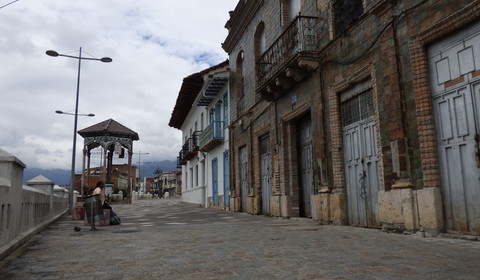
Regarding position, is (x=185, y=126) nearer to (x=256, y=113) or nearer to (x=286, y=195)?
(x=256, y=113)

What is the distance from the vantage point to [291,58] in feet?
34.7

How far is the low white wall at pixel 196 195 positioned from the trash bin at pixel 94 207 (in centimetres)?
1470

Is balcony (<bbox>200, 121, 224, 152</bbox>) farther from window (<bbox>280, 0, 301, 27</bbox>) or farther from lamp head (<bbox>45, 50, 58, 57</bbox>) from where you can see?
window (<bbox>280, 0, 301, 27</bbox>)

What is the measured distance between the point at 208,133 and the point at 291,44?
11.1 metres

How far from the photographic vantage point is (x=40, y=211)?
389 inches

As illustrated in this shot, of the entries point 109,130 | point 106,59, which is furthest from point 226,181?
point 109,130

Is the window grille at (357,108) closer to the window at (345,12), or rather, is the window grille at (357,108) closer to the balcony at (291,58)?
the balcony at (291,58)

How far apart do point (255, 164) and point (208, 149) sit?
8.09m

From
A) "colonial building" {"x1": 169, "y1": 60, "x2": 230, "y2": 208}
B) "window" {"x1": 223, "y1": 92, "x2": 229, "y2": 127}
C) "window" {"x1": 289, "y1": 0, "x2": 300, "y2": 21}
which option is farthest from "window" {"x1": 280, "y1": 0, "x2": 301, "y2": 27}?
"window" {"x1": 223, "y1": 92, "x2": 229, "y2": 127}

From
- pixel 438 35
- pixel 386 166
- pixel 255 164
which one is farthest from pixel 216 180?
pixel 438 35

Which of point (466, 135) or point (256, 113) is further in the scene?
point (256, 113)

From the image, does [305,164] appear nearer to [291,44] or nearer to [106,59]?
[291,44]

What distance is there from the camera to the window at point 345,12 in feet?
29.9

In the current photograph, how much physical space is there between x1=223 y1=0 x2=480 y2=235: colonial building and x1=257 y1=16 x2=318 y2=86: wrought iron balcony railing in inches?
1.6
